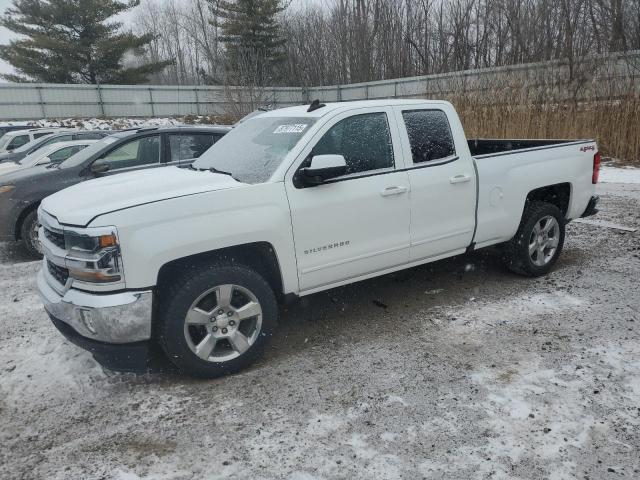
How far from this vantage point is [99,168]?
6.71 meters

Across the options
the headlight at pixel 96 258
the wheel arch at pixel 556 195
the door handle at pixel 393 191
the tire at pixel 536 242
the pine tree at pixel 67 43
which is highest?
the pine tree at pixel 67 43

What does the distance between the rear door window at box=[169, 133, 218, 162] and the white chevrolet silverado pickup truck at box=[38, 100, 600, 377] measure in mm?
2831

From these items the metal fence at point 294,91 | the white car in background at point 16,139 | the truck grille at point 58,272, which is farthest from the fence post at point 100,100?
the truck grille at point 58,272

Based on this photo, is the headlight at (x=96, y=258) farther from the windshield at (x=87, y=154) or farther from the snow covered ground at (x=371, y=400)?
the windshield at (x=87, y=154)

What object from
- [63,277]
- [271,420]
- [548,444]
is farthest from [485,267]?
[63,277]

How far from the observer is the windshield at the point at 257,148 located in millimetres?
3658

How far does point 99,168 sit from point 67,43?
32211 mm

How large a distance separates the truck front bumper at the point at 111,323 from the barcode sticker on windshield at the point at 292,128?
1.75m

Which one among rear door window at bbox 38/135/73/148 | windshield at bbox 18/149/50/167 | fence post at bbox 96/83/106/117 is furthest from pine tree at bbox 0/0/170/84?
windshield at bbox 18/149/50/167

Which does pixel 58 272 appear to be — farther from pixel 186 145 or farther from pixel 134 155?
pixel 186 145

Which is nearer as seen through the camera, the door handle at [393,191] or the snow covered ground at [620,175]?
the door handle at [393,191]

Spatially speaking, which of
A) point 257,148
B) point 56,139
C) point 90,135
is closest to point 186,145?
point 257,148

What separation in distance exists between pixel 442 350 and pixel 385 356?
18.3 inches

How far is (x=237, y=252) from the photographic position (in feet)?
11.4
